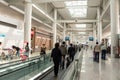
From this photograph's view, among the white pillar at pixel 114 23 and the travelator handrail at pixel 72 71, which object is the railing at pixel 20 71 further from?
the white pillar at pixel 114 23

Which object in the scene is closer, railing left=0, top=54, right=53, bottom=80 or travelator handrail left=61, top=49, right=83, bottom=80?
travelator handrail left=61, top=49, right=83, bottom=80

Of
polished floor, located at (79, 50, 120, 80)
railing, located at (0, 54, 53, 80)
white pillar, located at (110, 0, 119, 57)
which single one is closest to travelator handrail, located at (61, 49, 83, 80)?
polished floor, located at (79, 50, 120, 80)

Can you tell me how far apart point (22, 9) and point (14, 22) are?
5.11 m

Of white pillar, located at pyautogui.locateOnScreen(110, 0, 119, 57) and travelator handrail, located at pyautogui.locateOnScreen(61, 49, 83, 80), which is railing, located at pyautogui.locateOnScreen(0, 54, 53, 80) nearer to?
travelator handrail, located at pyautogui.locateOnScreen(61, 49, 83, 80)

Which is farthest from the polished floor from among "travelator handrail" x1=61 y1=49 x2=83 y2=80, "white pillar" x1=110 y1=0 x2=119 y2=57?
"white pillar" x1=110 y1=0 x2=119 y2=57

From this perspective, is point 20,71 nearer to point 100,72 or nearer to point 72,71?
point 72,71

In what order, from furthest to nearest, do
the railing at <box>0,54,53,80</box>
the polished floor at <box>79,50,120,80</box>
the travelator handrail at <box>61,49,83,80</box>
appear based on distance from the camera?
1. the polished floor at <box>79,50,120,80</box>
2. the railing at <box>0,54,53,80</box>
3. the travelator handrail at <box>61,49,83,80</box>

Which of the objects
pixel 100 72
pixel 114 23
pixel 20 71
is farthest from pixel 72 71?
pixel 114 23

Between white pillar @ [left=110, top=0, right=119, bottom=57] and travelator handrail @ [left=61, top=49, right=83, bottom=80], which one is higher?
white pillar @ [left=110, top=0, right=119, bottom=57]

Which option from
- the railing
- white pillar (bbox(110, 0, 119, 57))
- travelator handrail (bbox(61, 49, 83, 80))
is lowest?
the railing

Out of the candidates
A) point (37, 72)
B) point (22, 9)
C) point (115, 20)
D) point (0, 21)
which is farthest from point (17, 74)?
point (22, 9)

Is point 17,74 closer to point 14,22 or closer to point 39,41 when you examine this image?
point 14,22

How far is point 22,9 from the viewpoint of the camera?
2467 cm

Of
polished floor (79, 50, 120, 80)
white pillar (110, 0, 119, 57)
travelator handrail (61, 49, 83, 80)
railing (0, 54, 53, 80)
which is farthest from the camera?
white pillar (110, 0, 119, 57)
